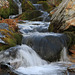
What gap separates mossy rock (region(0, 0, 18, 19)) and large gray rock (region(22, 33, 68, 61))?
394 inches

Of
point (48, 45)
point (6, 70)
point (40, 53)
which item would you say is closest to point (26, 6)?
point (48, 45)

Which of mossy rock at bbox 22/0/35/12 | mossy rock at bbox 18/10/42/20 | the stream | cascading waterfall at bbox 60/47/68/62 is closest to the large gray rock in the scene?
the stream

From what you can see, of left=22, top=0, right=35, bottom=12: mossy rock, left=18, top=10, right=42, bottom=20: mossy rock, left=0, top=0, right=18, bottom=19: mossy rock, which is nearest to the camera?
left=18, top=10, right=42, bottom=20: mossy rock

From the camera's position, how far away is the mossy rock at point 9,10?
1546 cm

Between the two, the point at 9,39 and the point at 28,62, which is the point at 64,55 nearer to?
the point at 28,62

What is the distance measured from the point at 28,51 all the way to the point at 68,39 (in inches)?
84.5

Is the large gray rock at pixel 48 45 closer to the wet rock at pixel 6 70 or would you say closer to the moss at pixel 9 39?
the moss at pixel 9 39

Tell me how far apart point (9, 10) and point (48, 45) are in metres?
11.4

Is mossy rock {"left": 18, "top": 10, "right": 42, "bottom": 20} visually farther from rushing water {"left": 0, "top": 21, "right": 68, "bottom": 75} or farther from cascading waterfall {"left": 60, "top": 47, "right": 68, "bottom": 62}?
rushing water {"left": 0, "top": 21, "right": 68, "bottom": 75}

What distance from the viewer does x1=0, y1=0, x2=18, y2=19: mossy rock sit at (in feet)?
50.7

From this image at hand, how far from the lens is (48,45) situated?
596 centimetres

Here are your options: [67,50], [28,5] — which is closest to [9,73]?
[67,50]

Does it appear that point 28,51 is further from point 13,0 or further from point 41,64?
point 13,0

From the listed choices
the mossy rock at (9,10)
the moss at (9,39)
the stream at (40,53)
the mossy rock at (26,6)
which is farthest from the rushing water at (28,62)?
the mossy rock at (26,6)
